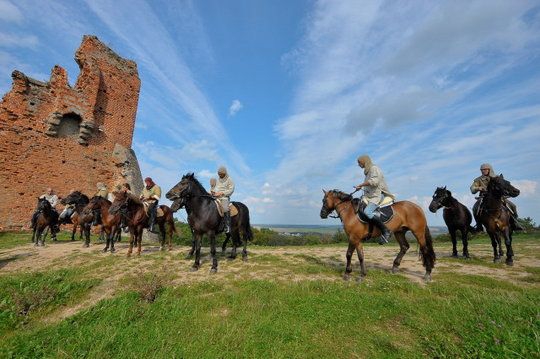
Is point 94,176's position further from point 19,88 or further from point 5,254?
point 5,254

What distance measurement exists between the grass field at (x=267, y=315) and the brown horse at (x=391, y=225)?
→ 1.67 ft

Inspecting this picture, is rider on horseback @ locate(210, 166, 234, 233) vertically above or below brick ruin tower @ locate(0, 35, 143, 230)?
below

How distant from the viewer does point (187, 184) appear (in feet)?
25.1

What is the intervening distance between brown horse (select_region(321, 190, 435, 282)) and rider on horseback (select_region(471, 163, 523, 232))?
2.80 meters

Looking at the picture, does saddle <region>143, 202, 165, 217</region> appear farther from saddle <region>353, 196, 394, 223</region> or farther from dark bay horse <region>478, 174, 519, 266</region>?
dark bay horse <region>478, 174, 519, 266</region>

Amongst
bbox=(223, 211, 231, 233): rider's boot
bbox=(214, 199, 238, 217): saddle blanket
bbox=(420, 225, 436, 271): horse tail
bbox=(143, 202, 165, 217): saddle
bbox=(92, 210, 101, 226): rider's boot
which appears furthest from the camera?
bbox=(92, 210, 101, 226): rider's boot

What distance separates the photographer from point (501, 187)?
25.1 feet

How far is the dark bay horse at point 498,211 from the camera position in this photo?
7.71 metres

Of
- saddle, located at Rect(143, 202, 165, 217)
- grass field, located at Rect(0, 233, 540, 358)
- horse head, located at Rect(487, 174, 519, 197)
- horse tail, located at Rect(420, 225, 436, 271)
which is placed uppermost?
horse head, located at Rect(487, 174, 519, 197)

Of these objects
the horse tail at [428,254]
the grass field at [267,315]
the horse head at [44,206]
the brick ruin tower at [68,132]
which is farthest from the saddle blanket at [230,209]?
the brick ruin tower at [68,132]

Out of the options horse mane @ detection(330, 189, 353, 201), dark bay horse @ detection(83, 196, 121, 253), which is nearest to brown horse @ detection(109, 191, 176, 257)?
dark bay horse @ detection(83, 196, 121, 253)

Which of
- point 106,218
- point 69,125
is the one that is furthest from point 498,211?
point 69,125

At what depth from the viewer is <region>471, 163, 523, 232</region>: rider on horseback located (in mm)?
8344

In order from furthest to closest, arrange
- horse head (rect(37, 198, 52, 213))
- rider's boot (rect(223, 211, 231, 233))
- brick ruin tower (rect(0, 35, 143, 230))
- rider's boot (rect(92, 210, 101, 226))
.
→ brick ruin tower (rect(0, 35, 143, 230))
horse head (rect(37, 198, 52, 213))
rider's boot (rect(92, 210, 101, 226))
rider's boot (rect(223, 211, 231, 233))
